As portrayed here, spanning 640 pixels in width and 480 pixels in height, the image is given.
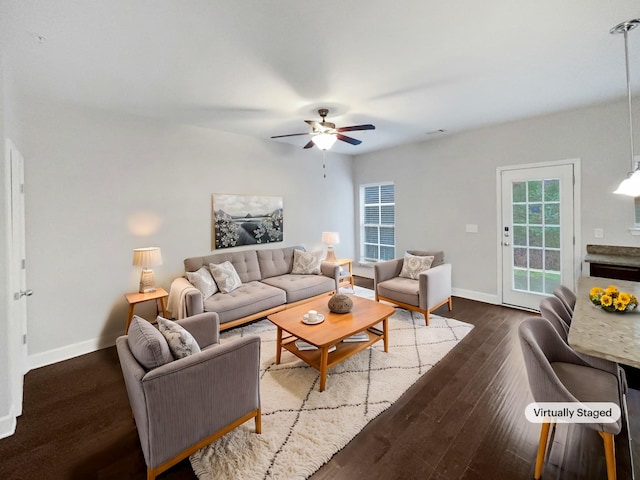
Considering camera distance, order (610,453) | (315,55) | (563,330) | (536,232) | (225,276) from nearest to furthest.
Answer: (610,453)
(563,330)
(315,55)
(225,276)
(536,232)

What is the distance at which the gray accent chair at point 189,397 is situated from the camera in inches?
57.6

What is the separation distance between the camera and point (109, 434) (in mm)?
1961

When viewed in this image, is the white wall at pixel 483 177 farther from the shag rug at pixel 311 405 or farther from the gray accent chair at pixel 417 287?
the shag rug at pixel 311 405

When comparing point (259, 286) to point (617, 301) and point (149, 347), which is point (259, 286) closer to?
point (149, 347)

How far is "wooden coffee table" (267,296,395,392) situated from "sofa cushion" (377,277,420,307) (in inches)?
32.5

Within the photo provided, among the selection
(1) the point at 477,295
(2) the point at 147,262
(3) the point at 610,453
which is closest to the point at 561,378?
(3) the point at 610,453

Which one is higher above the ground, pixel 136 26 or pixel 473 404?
pixel 136 26

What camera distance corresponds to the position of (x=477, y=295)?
4.61m

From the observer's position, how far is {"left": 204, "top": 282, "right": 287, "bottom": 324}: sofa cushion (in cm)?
326

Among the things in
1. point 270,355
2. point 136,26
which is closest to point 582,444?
point 270,355

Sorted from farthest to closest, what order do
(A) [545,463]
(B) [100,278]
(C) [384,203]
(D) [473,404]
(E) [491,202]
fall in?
(C) [384,203], (E) [491,202], (B) [100,278], (D) [473,404], (A) [545,463]

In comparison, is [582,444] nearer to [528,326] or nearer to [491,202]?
[528,326]

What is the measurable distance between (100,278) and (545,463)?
4.28 metres

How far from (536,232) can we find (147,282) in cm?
521
